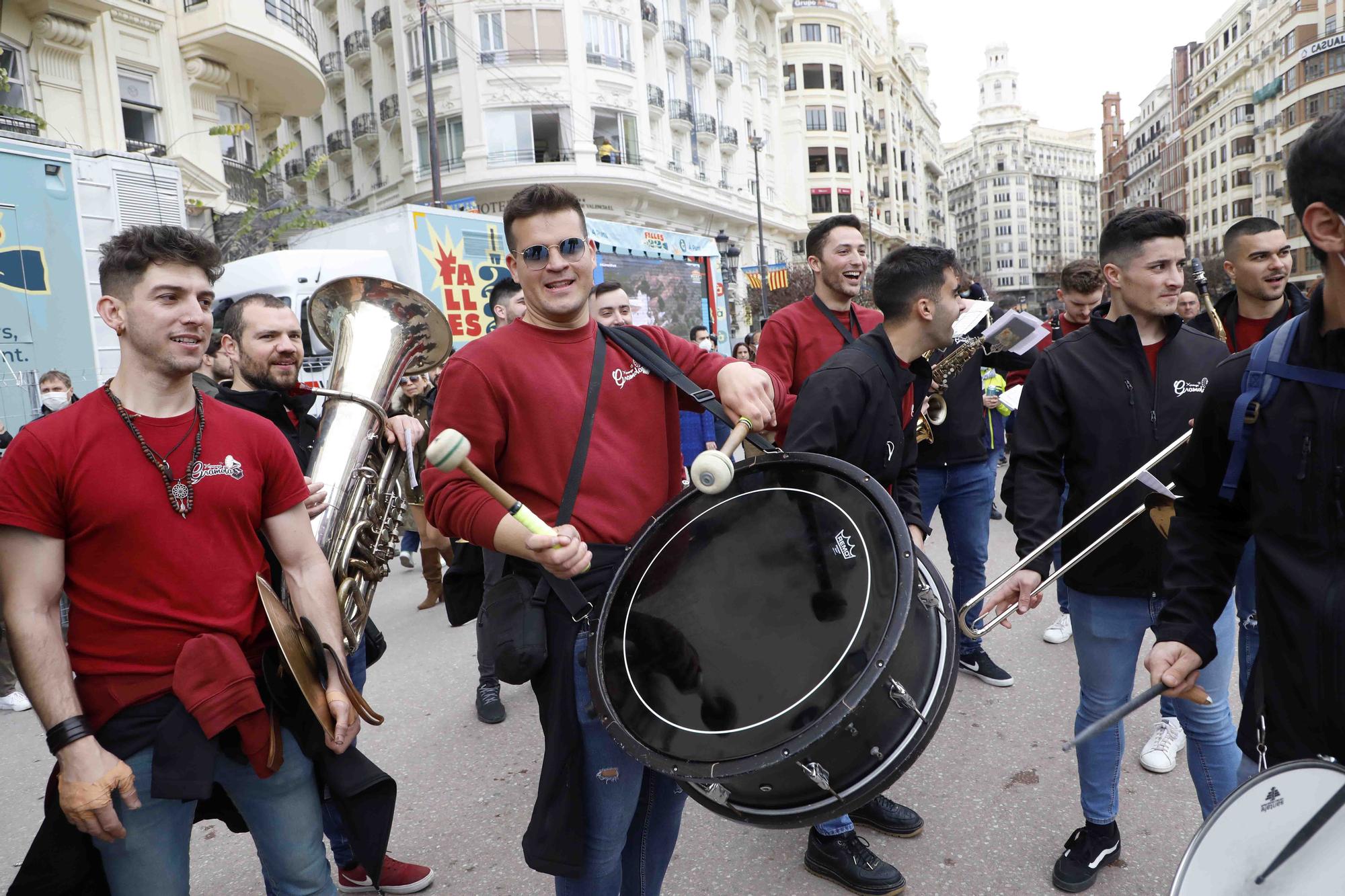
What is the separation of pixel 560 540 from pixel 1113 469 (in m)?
2.00

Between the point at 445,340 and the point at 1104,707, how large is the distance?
315cm

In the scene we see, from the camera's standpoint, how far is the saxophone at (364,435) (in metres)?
3.00

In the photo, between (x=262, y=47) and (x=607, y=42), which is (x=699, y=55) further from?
(x=262, y=47)

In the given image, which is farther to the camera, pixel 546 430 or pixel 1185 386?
pixel 1185 386

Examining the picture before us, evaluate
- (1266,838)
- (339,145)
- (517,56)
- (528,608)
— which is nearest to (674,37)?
(517,56)

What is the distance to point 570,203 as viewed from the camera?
2.31 m

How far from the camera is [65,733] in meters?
1.86

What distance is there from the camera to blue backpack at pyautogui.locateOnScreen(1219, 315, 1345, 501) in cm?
160

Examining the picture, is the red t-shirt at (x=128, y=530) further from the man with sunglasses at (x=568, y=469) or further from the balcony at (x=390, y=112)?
the balcony at (x=390, y=112)

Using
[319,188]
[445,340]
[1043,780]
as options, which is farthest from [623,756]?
[319,188]

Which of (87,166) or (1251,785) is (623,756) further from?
(87,166)

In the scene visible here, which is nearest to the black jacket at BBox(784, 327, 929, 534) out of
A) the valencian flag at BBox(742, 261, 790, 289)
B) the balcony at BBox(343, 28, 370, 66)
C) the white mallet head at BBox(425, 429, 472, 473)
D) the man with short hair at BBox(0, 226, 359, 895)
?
the white mallet head at BBox(425, 429, 472, 473)

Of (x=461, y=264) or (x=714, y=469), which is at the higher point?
(x=461, y=264)

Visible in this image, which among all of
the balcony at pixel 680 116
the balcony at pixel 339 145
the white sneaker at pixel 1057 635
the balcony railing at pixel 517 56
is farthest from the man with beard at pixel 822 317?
the balcony at pixel 339 145
